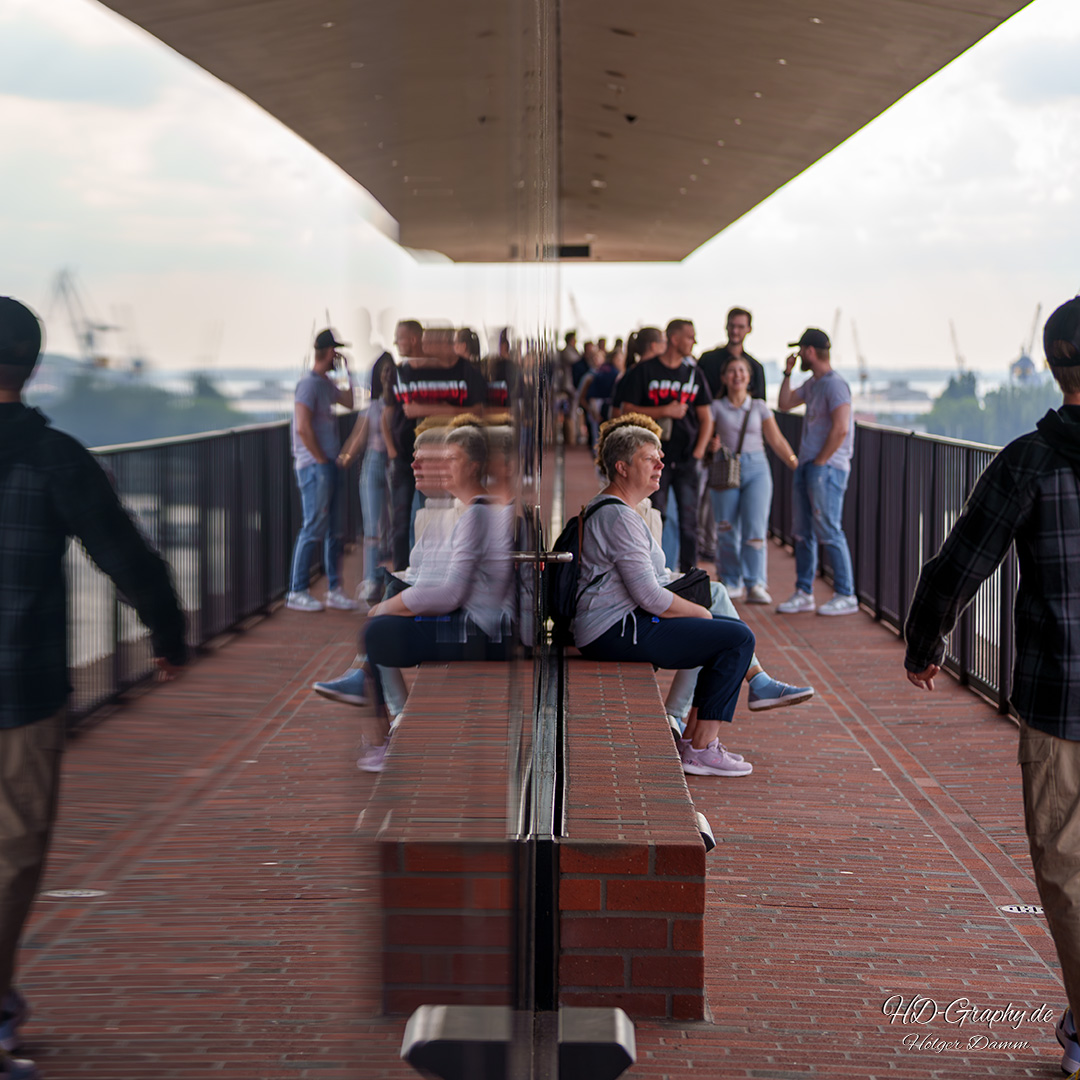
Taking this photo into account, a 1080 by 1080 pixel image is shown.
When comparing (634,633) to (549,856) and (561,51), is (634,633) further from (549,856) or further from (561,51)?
(561,51)

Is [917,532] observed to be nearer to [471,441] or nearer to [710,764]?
[710,764]

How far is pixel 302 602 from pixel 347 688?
0.17 ft

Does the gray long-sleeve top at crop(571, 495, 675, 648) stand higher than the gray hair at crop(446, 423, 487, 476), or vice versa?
the gray hair at crop(446, 423, 487, 476)

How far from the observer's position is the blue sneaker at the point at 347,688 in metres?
0.41

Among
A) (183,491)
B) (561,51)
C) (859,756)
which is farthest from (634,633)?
(561,51)

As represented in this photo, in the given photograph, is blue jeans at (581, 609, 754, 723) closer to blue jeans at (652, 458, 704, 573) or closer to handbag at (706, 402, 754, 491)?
blue jeans at (652, 458, 704, 573)

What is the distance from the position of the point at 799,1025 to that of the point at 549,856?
0.70m

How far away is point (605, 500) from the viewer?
14.1ft

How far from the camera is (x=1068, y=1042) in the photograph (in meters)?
2.63

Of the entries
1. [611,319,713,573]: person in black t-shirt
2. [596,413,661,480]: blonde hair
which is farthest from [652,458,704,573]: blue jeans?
[596,413,661,480]: blonde hair

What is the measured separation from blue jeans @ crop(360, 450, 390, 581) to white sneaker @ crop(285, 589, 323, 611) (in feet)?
0.20

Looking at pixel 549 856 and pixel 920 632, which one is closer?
pixel 549 856

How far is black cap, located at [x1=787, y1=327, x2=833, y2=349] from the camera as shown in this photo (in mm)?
7723

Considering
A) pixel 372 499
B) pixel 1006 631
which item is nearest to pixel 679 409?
pixel 1006 631
